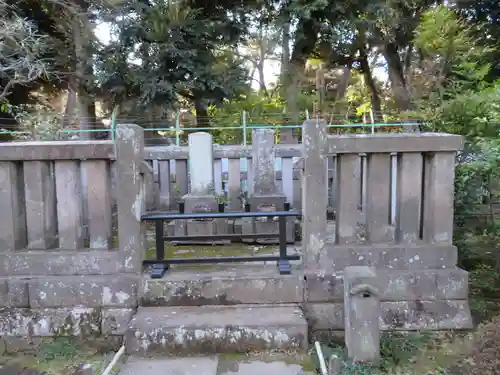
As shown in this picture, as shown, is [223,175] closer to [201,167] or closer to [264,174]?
[201,167]

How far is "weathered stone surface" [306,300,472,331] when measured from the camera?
12.9 ft

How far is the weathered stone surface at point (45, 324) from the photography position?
3914 millimetres

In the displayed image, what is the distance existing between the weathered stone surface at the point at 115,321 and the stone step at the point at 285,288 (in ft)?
0.54

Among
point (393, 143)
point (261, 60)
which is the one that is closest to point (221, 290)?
point (393, 143)

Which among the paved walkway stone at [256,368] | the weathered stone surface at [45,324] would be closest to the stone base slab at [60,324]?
the weathered stone surface at [45,324]

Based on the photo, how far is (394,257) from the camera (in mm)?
4023

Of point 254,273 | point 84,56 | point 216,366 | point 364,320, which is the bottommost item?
point 216,366

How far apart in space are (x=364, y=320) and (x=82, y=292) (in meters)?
2.41

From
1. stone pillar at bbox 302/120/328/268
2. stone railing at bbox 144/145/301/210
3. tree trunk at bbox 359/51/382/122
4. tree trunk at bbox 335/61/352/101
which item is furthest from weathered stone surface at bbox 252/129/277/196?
tree trunk at bbox 359/51/382/122

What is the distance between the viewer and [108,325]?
3.92 m

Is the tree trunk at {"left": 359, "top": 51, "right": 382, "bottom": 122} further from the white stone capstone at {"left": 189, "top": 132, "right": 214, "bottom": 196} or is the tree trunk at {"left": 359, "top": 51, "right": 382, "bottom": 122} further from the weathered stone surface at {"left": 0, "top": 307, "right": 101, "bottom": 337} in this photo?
the weathered stone surface at {"left": 0, "top": 307, "right": 101, "bottom": 337}

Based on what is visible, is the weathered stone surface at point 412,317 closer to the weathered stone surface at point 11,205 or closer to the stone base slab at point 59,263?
the stone base slab at point 59,263

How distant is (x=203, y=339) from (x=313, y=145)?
186 cm

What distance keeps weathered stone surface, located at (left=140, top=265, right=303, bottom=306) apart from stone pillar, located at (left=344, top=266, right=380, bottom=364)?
711 millimetres
